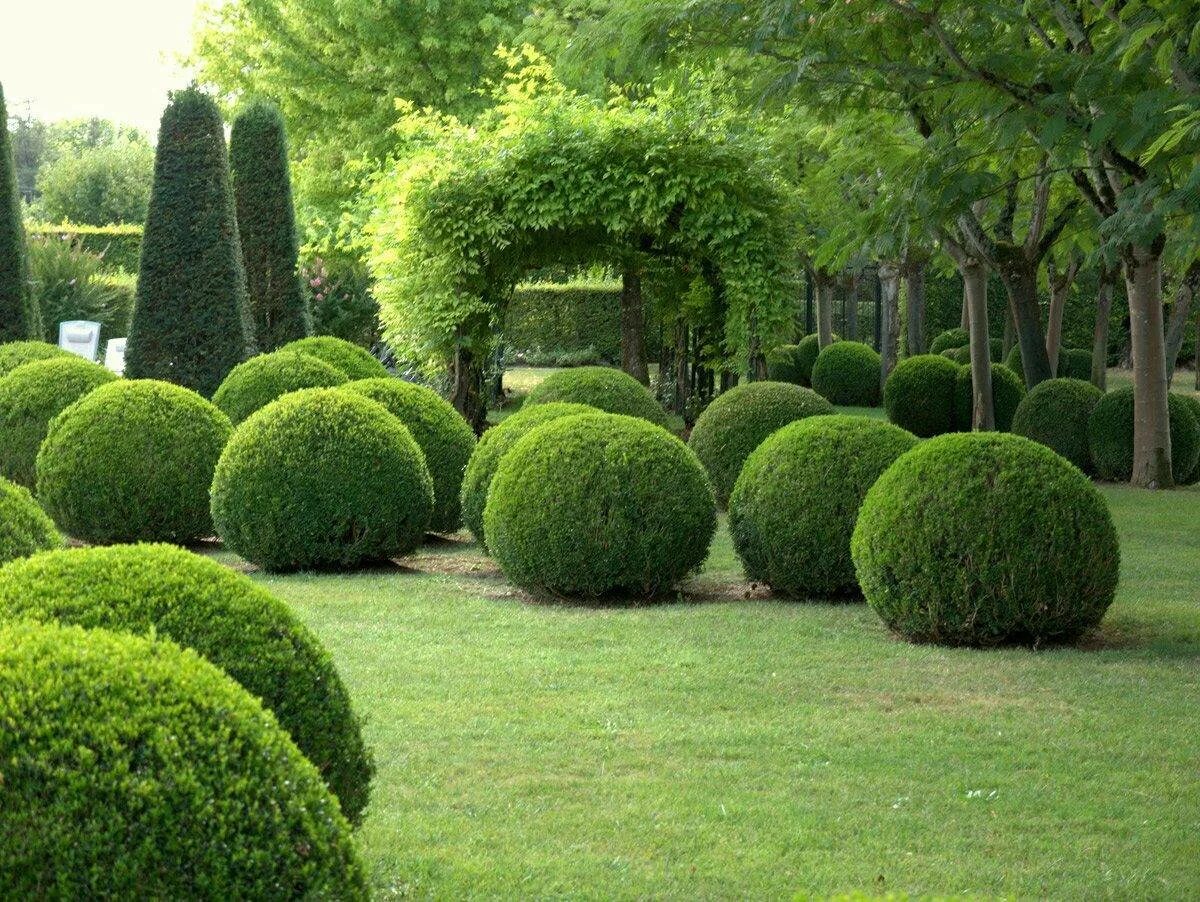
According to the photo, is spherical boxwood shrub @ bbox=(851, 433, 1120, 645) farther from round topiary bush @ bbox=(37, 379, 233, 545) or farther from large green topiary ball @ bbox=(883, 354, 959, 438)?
large green topiary ball @ bbox=(883, 354, 959, 438)

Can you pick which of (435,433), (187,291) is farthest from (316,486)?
(187,291)

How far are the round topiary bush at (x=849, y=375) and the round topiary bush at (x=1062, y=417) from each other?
33.3 ft

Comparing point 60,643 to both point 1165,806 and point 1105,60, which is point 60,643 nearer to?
point 1165,806

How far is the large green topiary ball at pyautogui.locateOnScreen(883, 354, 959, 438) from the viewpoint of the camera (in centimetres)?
2252

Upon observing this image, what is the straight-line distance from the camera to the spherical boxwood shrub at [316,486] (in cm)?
1082

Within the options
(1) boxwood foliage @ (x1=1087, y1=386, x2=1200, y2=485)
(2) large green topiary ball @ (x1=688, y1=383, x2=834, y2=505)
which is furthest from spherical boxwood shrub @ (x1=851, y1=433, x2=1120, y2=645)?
(1) boxwood foliage @ (x1=1087, y1=386, x2=1200, y2=485)

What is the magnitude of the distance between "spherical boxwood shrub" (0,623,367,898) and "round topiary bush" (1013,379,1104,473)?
16.3 m

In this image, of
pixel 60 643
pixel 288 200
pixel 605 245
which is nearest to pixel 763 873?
pixel 60 643

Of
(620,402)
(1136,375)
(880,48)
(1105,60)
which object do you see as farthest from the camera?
(1136,375)

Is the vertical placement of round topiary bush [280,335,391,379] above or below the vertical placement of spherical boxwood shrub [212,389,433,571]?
above

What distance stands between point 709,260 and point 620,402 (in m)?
4.30

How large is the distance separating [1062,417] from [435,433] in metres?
9.04

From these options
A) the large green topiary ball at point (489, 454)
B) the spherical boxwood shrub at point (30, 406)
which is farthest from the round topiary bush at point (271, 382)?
the large green topiary ball at point (489, 454)

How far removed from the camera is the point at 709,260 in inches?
753
